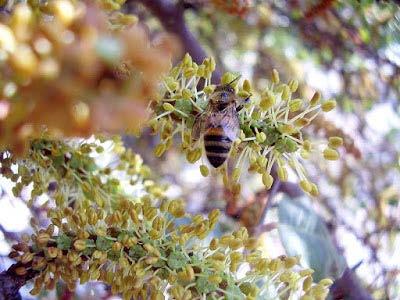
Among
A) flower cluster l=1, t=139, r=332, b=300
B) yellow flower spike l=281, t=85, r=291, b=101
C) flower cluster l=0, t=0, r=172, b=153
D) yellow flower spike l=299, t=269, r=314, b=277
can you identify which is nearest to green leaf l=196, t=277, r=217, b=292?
flower cluster l=1, t=139, r=332, b=300

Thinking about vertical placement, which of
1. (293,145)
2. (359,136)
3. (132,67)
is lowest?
(359,136)

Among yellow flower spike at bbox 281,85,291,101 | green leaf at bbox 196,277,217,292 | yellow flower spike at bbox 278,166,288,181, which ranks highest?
yellow flower spike at bbox 281,85,291,101

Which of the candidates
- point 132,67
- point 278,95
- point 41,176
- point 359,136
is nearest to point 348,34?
point 359,136

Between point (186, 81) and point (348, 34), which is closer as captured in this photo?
point (186, 81)

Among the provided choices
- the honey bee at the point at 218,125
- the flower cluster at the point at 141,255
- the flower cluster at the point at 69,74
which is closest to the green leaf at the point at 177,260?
the flower cluster at the point at 141,255

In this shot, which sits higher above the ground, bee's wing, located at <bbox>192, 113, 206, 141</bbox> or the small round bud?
the small round bud

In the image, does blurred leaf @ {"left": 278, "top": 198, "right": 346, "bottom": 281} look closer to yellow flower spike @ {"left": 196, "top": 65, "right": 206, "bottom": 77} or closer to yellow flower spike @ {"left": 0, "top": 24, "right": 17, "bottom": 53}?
yellow flower spike @ {"left": 196, "top": 65, "right": 206, "bottom": 77}

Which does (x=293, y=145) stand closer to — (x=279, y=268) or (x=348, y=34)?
(x=279, y=268)

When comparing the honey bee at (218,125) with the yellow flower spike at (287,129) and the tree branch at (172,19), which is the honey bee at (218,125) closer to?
the yellow flower spike at (287,129)
